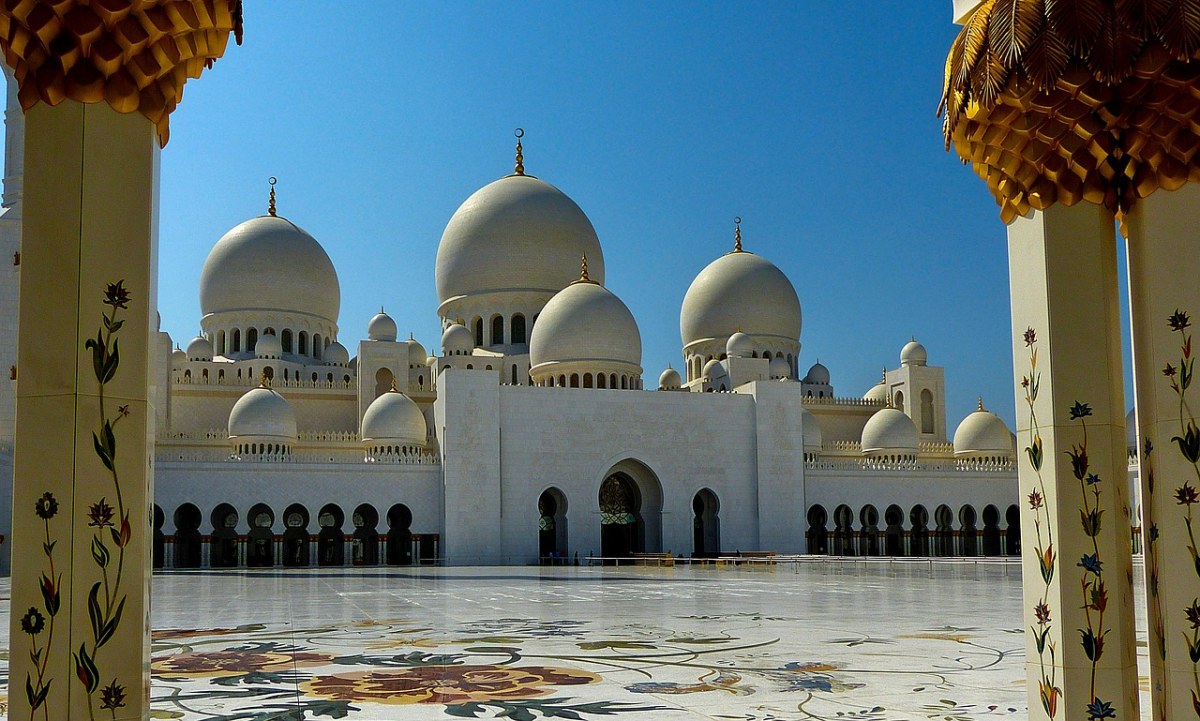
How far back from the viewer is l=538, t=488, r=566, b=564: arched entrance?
27.6 meters

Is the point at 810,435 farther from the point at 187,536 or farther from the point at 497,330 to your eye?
the point at 187,536

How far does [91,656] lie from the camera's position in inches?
102

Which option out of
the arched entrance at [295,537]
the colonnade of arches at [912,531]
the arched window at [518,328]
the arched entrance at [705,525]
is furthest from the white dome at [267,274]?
the colonnade of arches at [912,531]

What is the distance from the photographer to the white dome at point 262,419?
2756 centimetres

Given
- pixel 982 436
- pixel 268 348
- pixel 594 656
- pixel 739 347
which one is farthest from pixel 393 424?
pixel 594 656

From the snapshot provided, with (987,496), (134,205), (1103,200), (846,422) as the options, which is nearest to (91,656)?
(134,205)

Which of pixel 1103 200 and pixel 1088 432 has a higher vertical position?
pixel 1103 200

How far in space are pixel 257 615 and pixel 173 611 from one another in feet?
3.25

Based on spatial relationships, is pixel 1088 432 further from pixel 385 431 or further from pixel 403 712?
pixel 385 431

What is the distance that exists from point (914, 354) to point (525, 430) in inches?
605

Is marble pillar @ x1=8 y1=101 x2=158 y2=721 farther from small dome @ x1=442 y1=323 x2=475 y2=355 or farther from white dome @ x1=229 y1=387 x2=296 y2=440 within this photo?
small dome @ x1=442 y1=323 x2=475 y2=355

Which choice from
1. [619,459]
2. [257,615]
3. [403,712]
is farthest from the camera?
[619,459]

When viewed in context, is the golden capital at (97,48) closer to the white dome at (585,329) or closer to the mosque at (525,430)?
the mosque at (525,430)

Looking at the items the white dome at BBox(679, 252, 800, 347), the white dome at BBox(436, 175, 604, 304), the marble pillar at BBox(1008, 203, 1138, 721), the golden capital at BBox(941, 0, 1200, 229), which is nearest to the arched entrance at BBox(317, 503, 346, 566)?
the white dome at BBox(436, 175, 604, 304)
